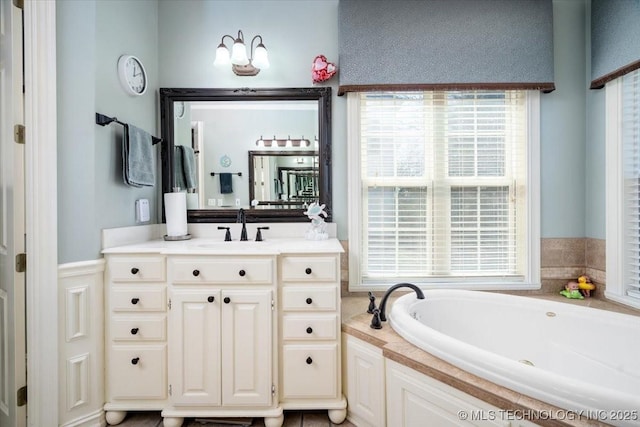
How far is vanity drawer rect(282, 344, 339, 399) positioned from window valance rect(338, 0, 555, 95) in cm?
169

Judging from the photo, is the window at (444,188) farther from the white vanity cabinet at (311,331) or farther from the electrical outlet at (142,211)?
the electrical outlet at (142,211)

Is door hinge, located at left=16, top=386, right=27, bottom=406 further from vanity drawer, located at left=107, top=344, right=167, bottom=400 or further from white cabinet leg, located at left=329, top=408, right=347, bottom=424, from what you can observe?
white cabinet leg, located at left=329, top=408, right=347, bottom=424

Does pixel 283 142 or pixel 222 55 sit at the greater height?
pixel 222 55

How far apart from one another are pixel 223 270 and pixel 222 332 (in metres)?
0.33

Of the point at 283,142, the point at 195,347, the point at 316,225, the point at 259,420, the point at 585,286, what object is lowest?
the point at 259,420

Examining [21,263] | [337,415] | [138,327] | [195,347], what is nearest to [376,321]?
[337,415]

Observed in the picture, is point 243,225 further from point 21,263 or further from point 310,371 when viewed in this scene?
point 21,263

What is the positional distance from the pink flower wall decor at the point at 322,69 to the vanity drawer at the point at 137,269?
1.54m

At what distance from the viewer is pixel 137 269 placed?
5.35 ft

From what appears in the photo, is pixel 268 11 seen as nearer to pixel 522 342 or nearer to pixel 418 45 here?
pixel 418 45

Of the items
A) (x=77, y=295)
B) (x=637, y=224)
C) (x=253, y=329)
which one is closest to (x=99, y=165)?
(x=77, y=295)

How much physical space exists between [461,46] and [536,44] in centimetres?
52

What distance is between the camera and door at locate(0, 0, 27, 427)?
1474mm

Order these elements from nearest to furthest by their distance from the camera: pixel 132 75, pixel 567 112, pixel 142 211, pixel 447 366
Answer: pixel 447 366 → pixel 132 75 → pixel 142 211 → pixel 567 112
